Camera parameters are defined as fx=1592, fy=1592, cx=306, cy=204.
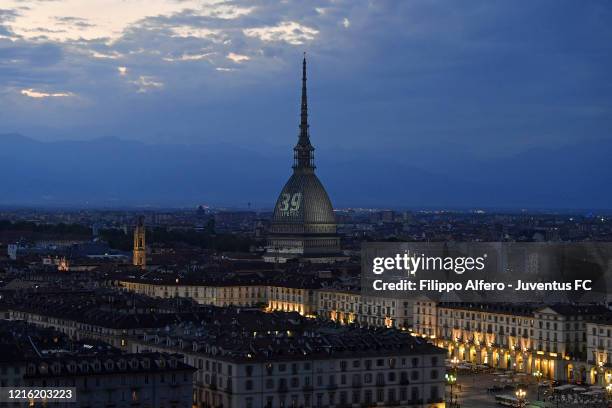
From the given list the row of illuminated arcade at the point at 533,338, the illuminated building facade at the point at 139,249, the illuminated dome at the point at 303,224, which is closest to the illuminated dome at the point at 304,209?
the illuminated dome at the point at 303,224

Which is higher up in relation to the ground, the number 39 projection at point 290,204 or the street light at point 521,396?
the number 39 projection at point 290,204

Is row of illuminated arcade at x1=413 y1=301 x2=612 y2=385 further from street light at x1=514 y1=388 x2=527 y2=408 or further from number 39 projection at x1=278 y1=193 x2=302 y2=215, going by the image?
number 39 projection at x1=278 y1=193 x2=302 y2=215

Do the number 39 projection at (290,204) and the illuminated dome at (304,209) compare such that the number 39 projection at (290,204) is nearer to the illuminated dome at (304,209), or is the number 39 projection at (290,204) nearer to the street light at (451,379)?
the illuminated dome at (304,209)

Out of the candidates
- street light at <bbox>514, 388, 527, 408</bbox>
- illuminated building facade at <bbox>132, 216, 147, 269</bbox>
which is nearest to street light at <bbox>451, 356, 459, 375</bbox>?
street light at <bbox>514, 388, 527, 408</bbox>

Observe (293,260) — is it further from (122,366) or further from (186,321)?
(122,366)

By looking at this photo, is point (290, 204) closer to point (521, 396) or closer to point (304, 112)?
point (304, 112)

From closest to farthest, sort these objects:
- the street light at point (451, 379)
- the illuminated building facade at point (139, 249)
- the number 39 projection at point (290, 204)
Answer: the street light at point (451, 379)
the illuminated building facade at point (139, 249)
the number 39 projection at point (290, 204)

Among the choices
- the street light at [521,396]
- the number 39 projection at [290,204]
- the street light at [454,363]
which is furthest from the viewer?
the number 39 projection at [290,204]

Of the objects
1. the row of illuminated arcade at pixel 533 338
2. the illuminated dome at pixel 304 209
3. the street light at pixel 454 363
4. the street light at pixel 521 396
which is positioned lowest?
the street light at pixel 521 396

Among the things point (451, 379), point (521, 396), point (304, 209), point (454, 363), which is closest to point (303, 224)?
point (304, 209)
